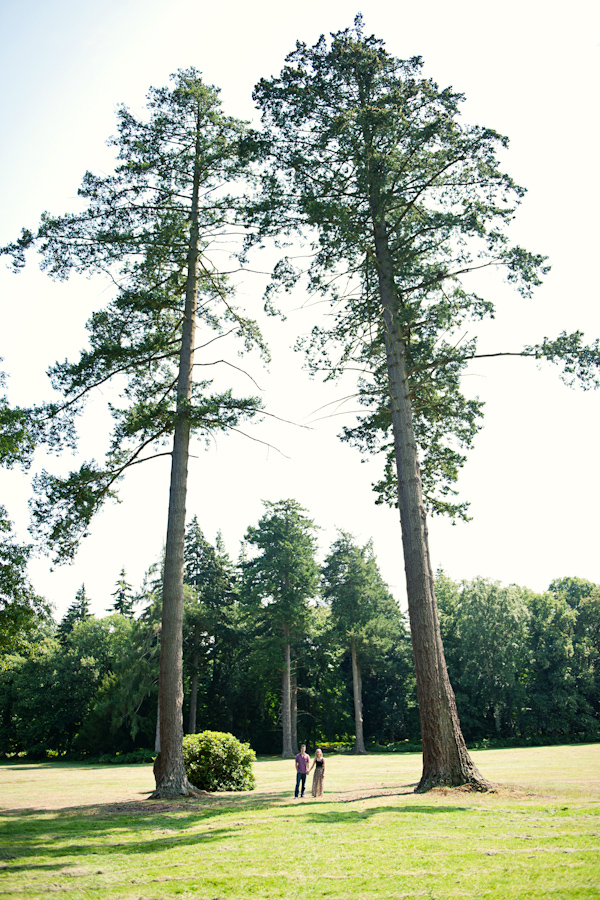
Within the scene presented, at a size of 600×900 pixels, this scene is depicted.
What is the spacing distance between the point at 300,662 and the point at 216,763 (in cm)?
2600

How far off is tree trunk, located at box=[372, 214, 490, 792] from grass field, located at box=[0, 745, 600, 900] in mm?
607

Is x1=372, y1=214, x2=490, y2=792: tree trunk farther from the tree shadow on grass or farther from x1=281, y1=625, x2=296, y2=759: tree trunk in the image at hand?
x1=281, y1=625, x2=296, y2=759: tree trunk

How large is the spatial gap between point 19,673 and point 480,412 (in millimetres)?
42587

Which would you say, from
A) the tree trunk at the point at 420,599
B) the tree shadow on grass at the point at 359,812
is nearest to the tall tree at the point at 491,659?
the tree trunk at the point at 420,599

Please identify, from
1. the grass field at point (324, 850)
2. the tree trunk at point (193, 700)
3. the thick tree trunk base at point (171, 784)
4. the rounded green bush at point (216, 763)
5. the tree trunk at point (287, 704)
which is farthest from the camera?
the tree trunk at point (193, 700)

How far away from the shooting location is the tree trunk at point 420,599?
32.0 feet

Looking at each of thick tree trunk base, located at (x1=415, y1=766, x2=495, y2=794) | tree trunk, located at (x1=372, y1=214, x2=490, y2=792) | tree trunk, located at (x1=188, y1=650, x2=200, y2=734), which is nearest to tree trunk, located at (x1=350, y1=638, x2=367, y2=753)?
tree trunk, located at (x1=188, y1=650, x2=200, y2=734)

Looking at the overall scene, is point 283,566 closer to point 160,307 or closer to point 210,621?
point 210,621

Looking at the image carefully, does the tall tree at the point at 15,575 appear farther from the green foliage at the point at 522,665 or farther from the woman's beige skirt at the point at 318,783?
the green foliage at the point at 522,665

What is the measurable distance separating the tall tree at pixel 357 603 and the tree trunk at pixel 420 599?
27.7 metres

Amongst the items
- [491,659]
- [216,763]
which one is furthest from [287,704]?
[216,763]

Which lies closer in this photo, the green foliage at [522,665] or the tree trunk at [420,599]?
the tree trunk at [420,599]

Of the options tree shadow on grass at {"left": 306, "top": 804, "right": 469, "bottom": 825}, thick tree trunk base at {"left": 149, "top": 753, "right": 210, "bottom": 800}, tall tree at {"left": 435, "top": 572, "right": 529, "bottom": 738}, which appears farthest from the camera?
tall tree at {"left": 435, "top": 572, "right": 529, "bottom": 738}

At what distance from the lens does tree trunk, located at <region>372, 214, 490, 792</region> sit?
9.74 m
